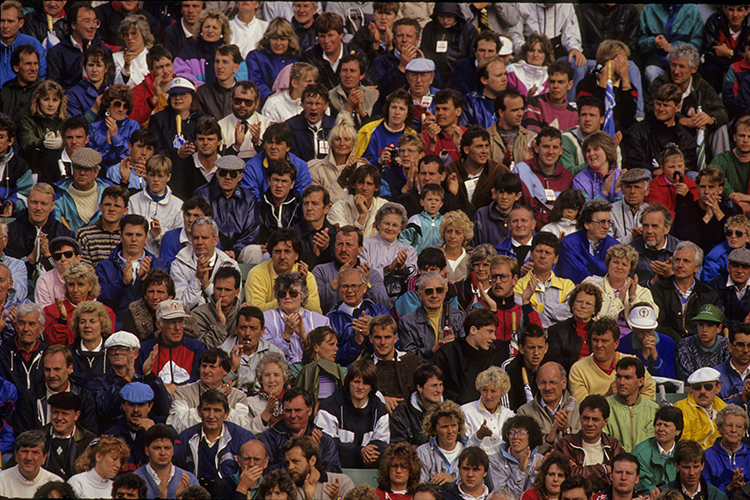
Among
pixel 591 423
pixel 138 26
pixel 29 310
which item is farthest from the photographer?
pixel 138 26

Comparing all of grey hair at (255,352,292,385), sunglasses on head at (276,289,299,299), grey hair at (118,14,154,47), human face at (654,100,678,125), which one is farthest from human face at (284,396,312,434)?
human face at (654,100,678,125)

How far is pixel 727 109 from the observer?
46.6 ft

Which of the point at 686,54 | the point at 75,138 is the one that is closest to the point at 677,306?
the point at 686,54

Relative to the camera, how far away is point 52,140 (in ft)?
41.4

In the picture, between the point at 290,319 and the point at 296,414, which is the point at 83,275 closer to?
the point at 290,319

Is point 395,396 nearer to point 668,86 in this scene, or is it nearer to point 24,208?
point 24,208

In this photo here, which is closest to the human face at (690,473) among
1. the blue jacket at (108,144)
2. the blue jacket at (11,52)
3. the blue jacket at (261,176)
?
the blue jacket at (261,176)

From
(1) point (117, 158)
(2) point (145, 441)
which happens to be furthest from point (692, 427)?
(1) point (117, 158)

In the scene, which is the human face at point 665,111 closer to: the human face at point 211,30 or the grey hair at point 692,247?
the grey hair at point 692,247

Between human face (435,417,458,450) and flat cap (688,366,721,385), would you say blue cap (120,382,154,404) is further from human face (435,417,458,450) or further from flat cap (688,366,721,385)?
flat cap (688,366,721,385)

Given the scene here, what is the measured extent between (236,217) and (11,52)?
3.56 m

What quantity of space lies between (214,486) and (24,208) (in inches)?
147

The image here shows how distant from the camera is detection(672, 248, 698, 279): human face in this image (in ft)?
38.1

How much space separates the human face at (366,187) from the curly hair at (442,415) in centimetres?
278
